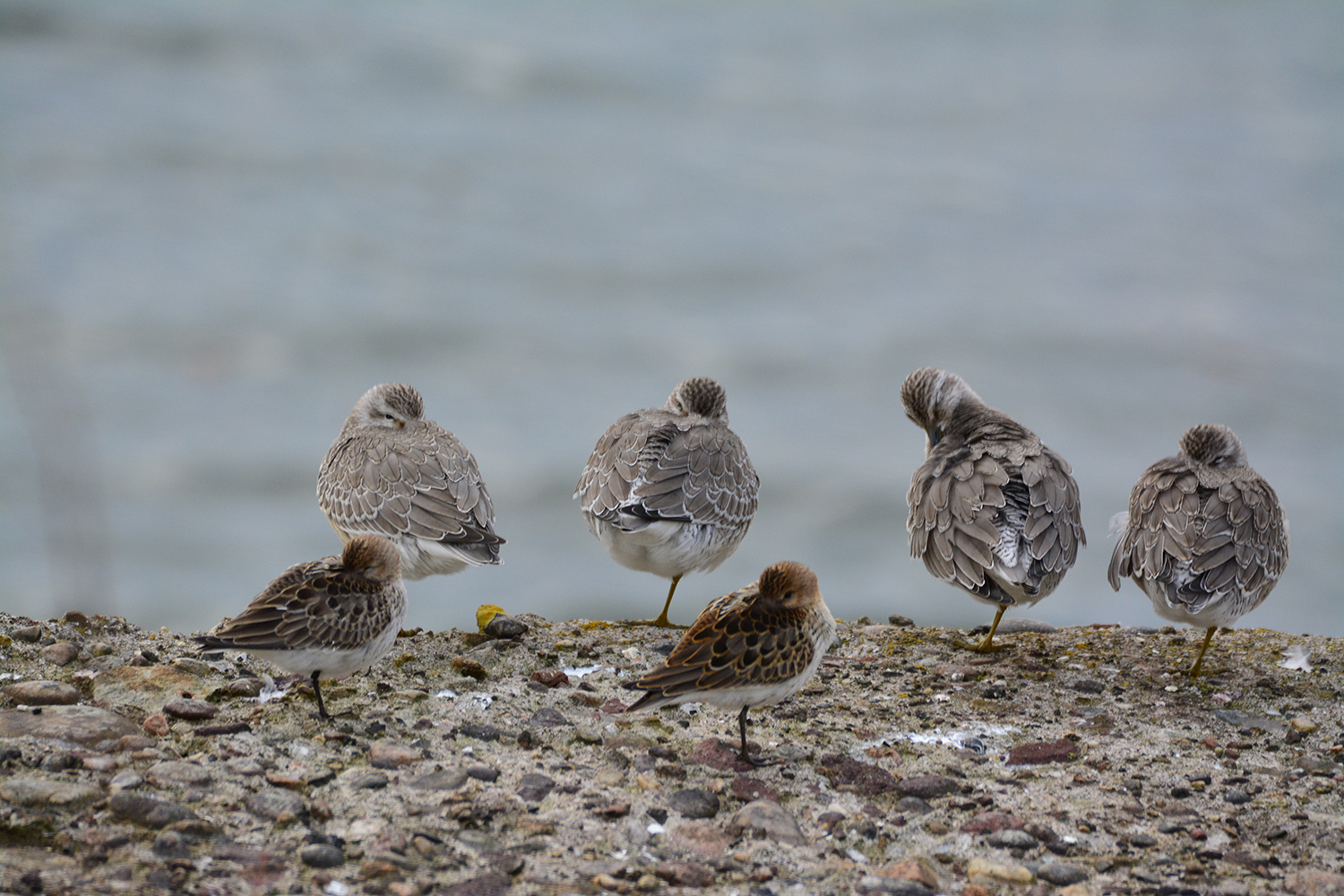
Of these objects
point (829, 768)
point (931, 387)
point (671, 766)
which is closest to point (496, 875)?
point (671, 766)

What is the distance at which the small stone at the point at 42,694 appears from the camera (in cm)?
459

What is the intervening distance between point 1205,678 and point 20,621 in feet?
18.6

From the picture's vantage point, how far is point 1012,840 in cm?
420

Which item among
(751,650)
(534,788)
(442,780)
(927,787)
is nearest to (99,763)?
(442,780)

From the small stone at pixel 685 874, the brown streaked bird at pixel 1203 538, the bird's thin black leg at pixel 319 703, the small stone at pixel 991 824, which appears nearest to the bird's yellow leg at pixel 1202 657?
the brown streaked bird at pixel 1203 538

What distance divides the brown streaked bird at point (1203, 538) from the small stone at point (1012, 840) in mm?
2113

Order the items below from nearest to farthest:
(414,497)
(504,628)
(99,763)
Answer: (99,763), (504,628), (414,497)

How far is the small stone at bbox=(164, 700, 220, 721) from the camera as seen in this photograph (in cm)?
461

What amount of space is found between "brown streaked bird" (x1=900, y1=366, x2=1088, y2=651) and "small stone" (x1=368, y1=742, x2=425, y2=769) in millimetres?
3132

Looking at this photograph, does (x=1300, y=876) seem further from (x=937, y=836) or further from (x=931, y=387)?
(x=931, y=387)

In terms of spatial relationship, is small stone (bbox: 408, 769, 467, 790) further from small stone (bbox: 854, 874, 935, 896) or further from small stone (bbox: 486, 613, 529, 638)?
small stone (bbox: 486, 613, 529, 638)

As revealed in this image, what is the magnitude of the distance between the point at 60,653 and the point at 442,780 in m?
2.01

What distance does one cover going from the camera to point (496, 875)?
3.68 metres

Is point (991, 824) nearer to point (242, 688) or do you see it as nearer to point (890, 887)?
point (890, 887)
